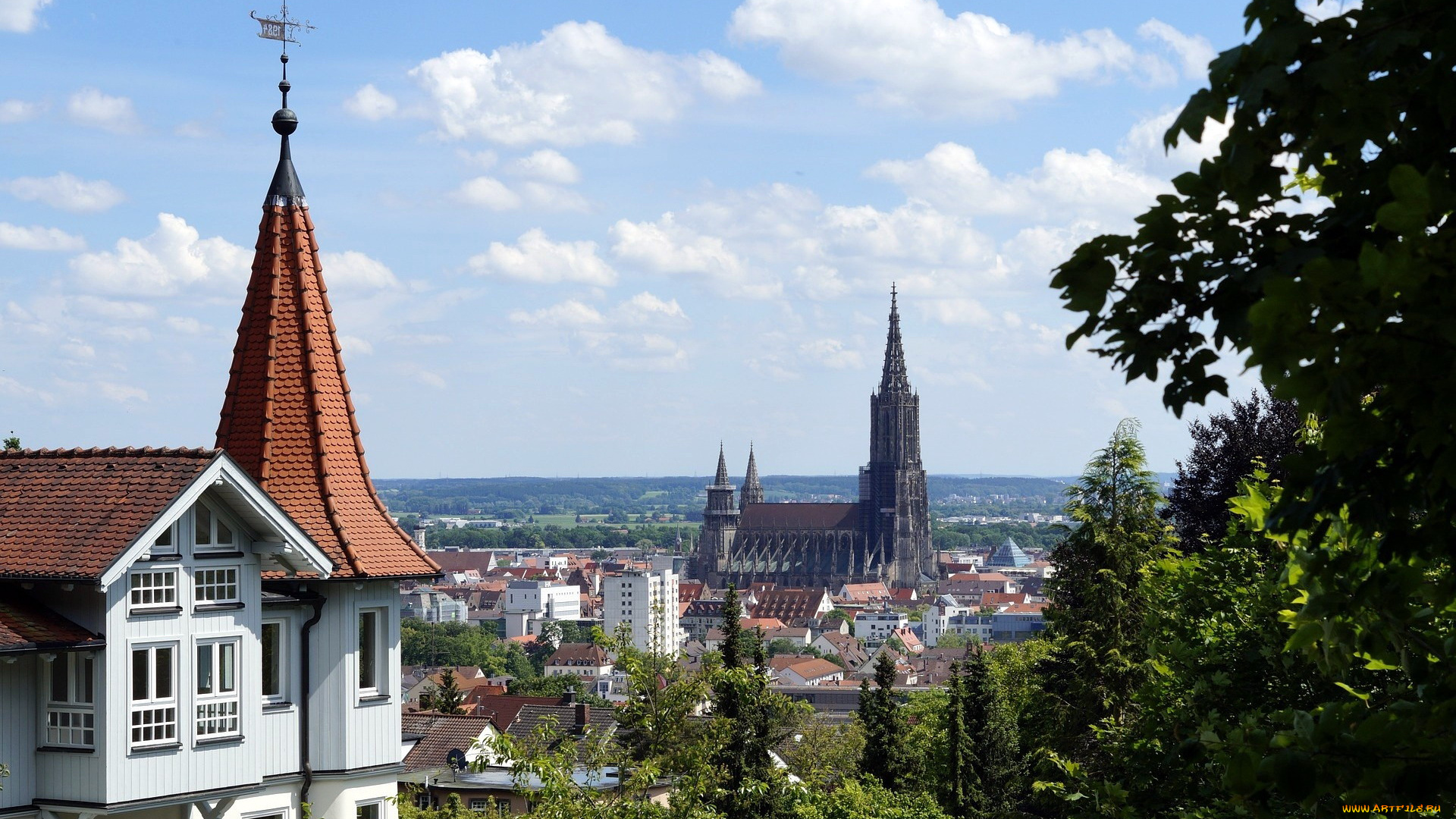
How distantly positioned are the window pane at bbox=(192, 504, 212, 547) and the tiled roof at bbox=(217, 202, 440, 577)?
4.20 ft

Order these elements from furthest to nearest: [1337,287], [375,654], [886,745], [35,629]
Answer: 1. [886,745]
2. [375,654]
3. [35,629]
4. [1337,287]

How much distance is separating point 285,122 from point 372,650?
5.69m

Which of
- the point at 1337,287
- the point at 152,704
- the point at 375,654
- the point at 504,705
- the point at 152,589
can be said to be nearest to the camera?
the point at 1337,287

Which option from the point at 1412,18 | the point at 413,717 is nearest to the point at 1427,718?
the point at 1412,18

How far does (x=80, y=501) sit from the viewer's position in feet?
47.1

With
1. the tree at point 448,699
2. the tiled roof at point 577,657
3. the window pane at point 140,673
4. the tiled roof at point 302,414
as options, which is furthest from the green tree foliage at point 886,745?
the tiled roof at point 577,657

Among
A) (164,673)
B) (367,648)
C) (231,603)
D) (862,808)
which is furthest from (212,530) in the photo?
(862,808)

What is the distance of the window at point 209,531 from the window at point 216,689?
0.86 meters

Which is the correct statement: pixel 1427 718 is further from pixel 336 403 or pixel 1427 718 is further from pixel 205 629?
pixel 336 403

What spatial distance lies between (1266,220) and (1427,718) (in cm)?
148

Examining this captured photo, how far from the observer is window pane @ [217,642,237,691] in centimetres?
1434

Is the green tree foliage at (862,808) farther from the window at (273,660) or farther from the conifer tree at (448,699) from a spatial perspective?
the conifer tree at (448,699)

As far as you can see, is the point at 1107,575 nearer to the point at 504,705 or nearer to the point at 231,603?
the point at 231,603

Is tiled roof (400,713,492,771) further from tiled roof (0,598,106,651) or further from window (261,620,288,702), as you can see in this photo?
tiled roof (0,598,106,651)
